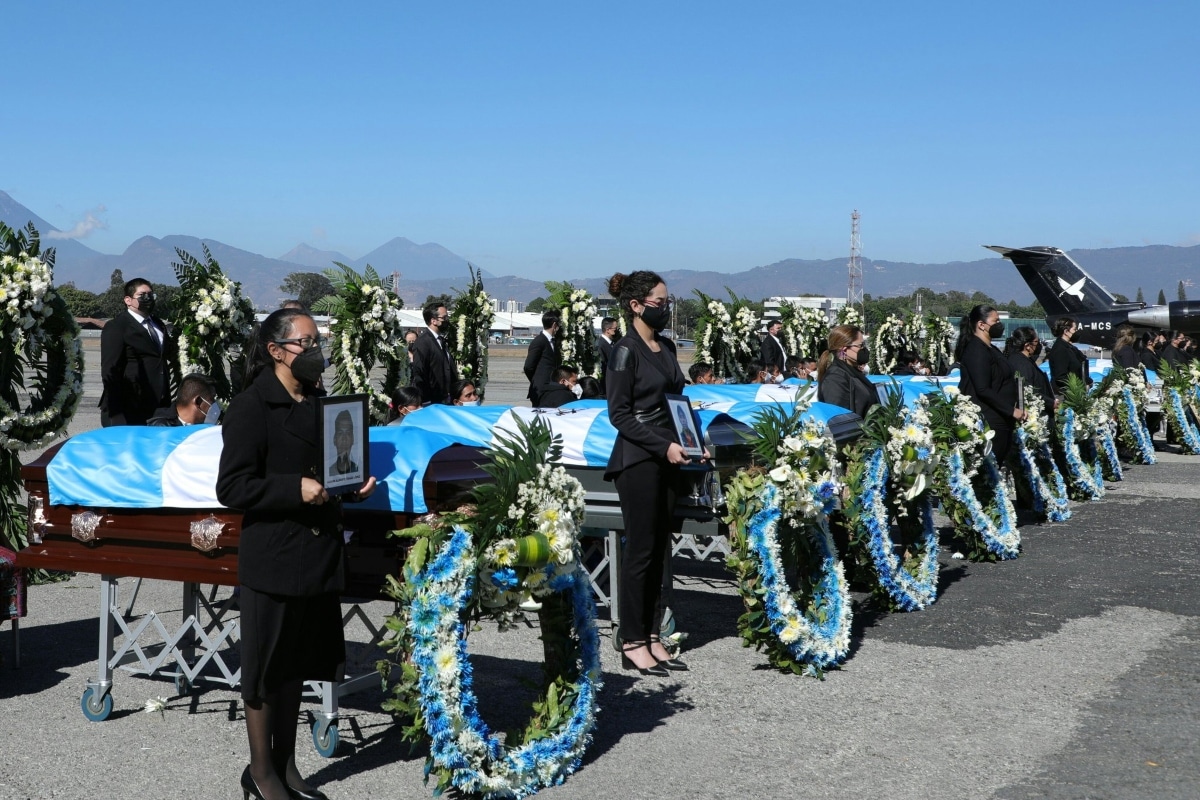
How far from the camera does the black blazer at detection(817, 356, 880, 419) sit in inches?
327

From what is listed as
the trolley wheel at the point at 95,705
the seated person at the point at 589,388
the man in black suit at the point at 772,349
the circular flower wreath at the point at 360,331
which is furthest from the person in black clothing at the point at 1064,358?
the trolley wheel at the point at 95,705

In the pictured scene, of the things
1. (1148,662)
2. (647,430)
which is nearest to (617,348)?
(647,430)

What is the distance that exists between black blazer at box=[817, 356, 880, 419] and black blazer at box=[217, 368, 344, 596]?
493 cm

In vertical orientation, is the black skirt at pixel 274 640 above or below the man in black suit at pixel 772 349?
below

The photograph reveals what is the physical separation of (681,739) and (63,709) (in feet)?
9.94

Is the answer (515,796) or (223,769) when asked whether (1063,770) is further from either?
(223,769)

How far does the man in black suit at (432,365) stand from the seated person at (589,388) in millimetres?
1451

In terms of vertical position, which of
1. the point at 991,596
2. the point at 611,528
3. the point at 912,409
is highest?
the point at 912,409

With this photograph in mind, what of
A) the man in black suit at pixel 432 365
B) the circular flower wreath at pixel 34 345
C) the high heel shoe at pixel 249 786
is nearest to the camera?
the high heel shoe at pixel 249 786

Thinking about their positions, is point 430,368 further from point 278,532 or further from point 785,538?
point 278,532

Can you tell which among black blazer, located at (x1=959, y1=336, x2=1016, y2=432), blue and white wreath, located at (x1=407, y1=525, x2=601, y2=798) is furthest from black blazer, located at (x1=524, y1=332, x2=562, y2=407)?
blue and white wreath, located at (x1=407, y1=525, x2=601, y2=798)

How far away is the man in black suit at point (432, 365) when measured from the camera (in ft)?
38.8

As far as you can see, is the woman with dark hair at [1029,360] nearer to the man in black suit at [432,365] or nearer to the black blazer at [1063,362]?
the black blazer at [1063,362]

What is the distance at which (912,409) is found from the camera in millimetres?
7969
